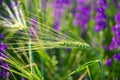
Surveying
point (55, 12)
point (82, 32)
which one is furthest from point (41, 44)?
point (55, 12)

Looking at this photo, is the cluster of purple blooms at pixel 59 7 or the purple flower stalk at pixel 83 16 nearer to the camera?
the purple flower stalk at pixel 83 16

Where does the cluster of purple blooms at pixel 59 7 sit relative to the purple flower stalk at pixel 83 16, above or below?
above

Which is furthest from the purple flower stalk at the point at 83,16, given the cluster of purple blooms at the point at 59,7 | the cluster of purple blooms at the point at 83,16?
the cluster of purple blooms at the point at 59,7

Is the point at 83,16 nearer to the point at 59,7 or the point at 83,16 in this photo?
the point at 83,16

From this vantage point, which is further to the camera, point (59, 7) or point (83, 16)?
point (59, 7)

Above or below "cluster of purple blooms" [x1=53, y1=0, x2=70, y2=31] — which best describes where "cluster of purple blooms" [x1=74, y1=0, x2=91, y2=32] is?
below

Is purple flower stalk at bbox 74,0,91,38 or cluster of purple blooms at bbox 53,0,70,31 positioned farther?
cluster of purple blooms at bbox 53,0,70,31

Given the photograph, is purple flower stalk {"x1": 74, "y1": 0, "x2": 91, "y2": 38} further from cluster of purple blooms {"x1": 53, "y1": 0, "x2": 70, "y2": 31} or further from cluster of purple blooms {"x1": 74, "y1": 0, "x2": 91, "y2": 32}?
cluster of purple blooms {"x1": 53, "y1": 0, "x2": 70, "y2": 31}

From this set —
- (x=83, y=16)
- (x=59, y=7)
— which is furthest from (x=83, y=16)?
(x=59, y=7)

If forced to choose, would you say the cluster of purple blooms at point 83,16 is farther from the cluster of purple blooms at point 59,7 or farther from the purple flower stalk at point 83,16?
the cluster of purple blooms at point 59,7

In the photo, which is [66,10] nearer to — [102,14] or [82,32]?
[82,32]

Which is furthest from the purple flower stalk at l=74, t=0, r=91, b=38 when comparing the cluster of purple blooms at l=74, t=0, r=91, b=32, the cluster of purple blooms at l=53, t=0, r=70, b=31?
the cluster of purple blooms at l=53, t=0, r=70, b=31
